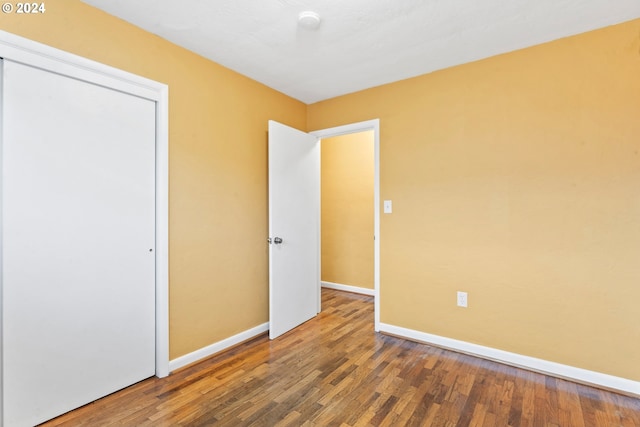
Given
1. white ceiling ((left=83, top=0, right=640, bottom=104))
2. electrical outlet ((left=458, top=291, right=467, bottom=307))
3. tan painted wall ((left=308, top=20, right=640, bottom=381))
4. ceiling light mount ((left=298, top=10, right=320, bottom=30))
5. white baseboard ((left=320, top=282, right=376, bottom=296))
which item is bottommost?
white baseboard ((left=320, top=282, right=376, bottom=296))

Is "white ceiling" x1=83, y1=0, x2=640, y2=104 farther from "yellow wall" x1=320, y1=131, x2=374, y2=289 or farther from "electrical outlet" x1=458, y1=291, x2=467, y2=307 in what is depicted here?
"electrical outlet" x1=458, y1=291, x2=467, y2=307

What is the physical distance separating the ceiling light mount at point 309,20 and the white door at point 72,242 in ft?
4.01

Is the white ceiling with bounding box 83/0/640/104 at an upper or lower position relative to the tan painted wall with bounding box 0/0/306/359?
upper

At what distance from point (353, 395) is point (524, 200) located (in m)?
1.94

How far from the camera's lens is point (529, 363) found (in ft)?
7.46

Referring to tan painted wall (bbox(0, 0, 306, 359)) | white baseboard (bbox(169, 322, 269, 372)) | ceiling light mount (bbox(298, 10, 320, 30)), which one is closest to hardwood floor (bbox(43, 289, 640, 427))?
white baseboard (bbox(169, 322, 269, 372))

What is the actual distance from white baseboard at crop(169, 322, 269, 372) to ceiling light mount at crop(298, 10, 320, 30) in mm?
2578

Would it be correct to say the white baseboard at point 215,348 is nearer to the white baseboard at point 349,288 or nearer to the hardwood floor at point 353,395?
the hardwood floor at point 353,395

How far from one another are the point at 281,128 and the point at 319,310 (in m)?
2.13

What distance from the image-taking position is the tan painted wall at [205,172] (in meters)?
1.92

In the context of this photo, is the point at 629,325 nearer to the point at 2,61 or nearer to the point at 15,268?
the point at 15,268

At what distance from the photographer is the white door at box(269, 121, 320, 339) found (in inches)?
113

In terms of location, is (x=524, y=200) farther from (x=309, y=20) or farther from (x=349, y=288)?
(x=349, y=288)

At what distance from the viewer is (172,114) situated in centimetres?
224
